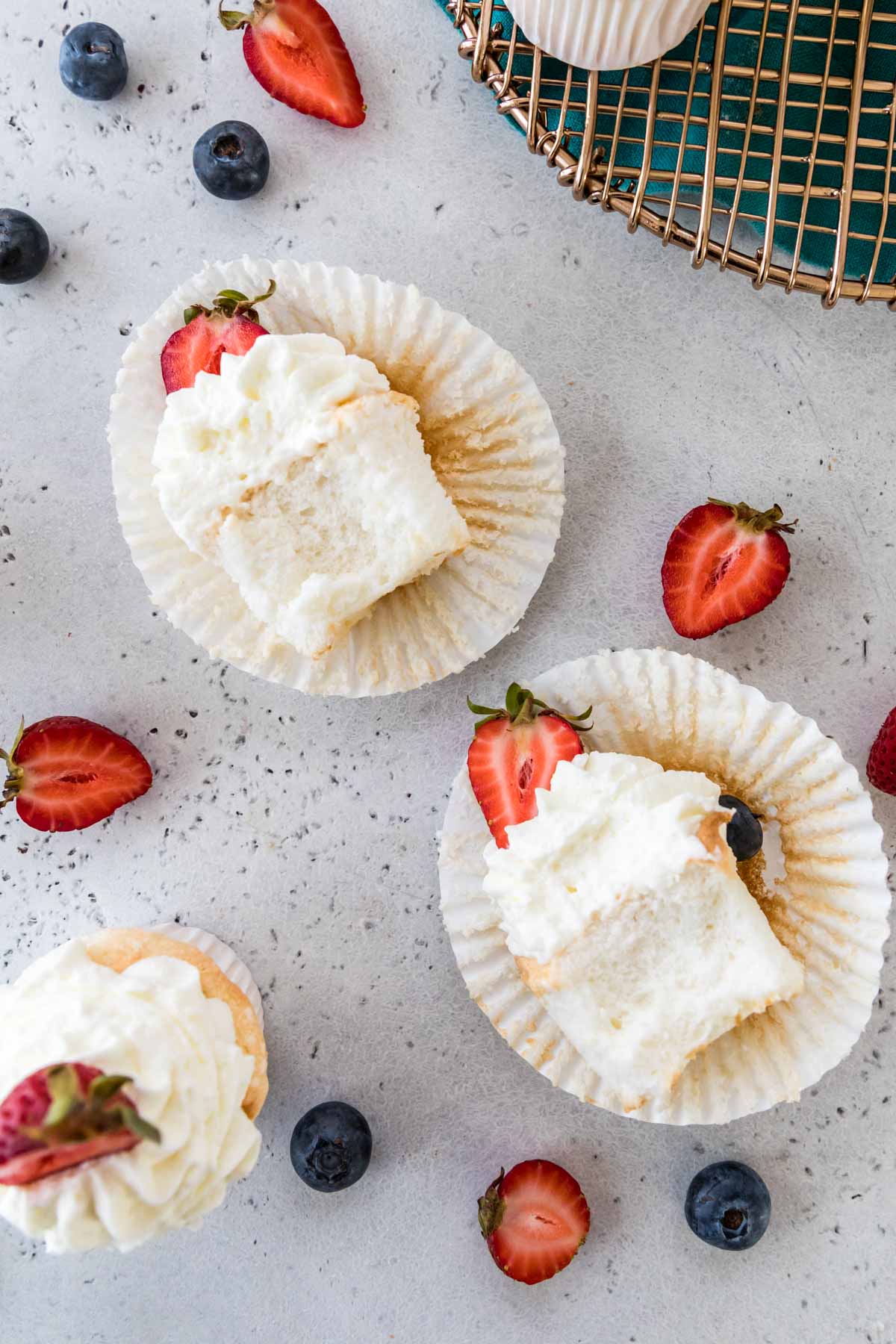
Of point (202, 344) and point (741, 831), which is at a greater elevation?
point (202, 344)

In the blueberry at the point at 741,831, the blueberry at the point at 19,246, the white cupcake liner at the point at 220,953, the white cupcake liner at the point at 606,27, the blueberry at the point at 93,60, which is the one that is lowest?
the white cupcake liner at the point at 220,953

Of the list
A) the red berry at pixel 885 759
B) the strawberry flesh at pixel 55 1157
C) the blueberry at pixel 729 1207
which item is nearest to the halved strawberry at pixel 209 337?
the strawberry flesh at pixel 55 1157

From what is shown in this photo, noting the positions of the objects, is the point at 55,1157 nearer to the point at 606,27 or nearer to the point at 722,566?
the point at 722,566

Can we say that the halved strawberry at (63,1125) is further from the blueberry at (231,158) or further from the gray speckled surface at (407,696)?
the blueberry at (231,158)

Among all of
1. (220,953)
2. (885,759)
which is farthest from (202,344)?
(885,759)

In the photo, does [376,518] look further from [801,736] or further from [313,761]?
[801,736]

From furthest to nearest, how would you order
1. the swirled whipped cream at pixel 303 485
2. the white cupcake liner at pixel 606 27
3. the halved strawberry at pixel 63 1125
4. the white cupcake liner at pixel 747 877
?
the white cupcake liner at pixel 747 877
the swirled whipped cream at pixel 303 485
the white cupcake liner at pixel 606 27
the halved strawberry at pixel 63 1125

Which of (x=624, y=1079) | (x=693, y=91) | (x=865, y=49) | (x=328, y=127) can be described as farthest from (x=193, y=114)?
(x=624, y=1079)
